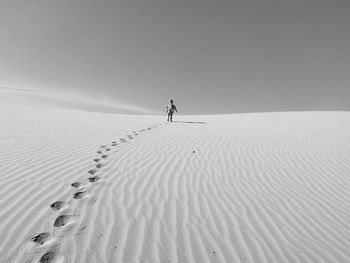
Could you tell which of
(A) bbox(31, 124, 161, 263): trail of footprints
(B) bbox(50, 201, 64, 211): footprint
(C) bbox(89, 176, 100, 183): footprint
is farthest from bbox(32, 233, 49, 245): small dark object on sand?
(C) bbox(89, 176, 100, 183): footprint

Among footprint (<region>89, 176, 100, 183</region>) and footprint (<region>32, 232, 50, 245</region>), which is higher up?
footprint (<region>89, 176, 100, 183</region>)

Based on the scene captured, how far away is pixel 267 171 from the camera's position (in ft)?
19.0

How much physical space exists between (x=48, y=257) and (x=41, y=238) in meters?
0.36

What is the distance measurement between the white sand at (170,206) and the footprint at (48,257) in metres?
0.01

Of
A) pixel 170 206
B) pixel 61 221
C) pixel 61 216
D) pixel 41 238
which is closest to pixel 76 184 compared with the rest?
pixel 61 216

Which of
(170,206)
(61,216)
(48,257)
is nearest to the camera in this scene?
(48,257)

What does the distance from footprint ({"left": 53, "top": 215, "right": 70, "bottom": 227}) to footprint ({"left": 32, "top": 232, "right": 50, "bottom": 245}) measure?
0.20 metres

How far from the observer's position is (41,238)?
2.84 meters

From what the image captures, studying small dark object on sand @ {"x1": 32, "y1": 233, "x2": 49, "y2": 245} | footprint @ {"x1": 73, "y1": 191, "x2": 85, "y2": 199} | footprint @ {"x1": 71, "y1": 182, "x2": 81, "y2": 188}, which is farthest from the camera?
footprint @ {"x1": 71, "y1": 182, "x2": 81, "y2": 188}

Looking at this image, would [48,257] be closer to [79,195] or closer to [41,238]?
[41,238]

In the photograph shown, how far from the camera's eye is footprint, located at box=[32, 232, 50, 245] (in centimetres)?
278

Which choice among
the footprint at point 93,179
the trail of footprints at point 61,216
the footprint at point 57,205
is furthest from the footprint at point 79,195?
the footprint at point 93,179

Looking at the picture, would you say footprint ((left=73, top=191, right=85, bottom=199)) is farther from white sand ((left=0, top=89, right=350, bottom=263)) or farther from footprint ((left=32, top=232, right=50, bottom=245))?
footprint ((left=32, top=232, right=50, bottom=245))

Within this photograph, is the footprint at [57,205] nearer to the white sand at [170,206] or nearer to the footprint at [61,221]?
the white sand at [170,206]
